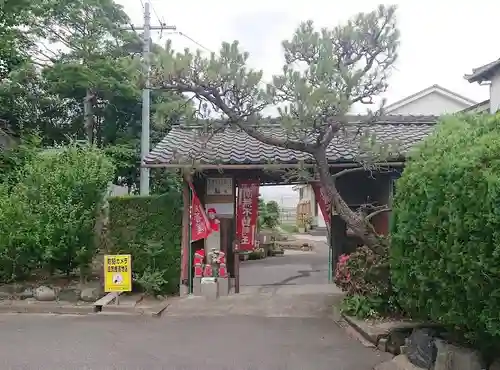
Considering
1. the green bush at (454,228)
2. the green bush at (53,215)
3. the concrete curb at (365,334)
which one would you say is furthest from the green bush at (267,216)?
the green bush at (454,228)

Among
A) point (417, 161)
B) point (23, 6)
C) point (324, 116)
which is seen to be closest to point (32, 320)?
point (324, 116)

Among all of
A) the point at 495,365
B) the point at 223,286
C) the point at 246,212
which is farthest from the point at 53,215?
the point at 495,365

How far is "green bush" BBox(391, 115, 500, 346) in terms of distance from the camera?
4.35 metres

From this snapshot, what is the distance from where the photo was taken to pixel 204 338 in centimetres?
748

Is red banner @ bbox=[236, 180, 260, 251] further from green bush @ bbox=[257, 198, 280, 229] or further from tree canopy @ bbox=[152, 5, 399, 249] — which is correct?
green bush @ bbox=[257, 198, 280, 229]

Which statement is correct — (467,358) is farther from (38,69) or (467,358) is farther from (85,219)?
(38,69)

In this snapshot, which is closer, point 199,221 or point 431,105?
point 199,221

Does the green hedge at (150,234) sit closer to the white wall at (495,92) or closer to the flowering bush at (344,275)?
the flowering bush at (344,275)

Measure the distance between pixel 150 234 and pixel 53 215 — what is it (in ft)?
6.51

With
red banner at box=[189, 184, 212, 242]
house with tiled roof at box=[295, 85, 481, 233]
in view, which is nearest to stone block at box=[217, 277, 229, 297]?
red banner at box=[189, 184, 212, 242]

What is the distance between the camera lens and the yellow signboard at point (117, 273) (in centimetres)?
988

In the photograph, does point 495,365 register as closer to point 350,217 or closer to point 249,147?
point 350,217

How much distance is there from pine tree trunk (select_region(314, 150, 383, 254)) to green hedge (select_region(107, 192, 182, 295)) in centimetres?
398

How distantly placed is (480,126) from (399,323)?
3.26 m
